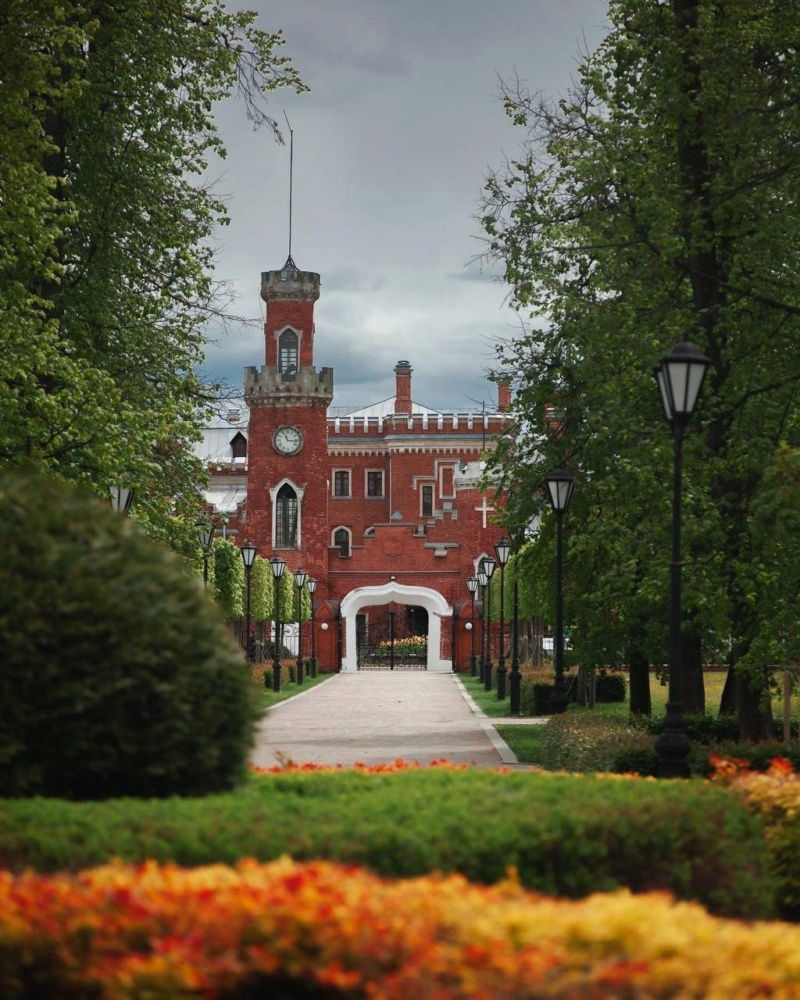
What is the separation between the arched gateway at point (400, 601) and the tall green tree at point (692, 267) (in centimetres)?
4352

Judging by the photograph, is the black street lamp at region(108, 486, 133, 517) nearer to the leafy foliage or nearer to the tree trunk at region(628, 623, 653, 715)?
the tree trunk at region(628, 623, 653, 715)

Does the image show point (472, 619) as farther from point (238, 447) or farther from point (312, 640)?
point (238, 447)

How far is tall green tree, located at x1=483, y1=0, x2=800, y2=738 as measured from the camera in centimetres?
1652

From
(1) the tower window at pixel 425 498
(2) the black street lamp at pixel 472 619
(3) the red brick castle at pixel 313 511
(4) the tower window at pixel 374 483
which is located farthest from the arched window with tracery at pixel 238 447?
(2) the black street lamp at pixel 472 619

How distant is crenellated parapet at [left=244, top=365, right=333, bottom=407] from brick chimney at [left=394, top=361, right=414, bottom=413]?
61.6 ft

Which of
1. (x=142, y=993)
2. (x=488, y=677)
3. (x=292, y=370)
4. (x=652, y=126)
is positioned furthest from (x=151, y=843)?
(x=292, y=370)

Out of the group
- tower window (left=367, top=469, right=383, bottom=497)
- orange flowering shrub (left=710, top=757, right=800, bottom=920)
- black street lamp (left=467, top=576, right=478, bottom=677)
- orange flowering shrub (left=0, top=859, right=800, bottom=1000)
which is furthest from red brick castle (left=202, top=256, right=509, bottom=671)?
orange flowering shrub (left=0, top=859, right=800, bottom=1000)

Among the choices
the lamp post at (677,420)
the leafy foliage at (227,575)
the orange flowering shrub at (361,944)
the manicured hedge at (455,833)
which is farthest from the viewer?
the leafy foliage at (227,575)

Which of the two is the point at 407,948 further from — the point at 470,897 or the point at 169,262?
the point at 169,262

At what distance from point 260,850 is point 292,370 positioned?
6599 centimetres

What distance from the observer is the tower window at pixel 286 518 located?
7050cm

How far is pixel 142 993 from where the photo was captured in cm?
445

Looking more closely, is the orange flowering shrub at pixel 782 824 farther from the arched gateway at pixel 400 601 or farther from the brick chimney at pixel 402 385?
the brick chimney at pixel 402 385

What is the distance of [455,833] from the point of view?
6266 mm
